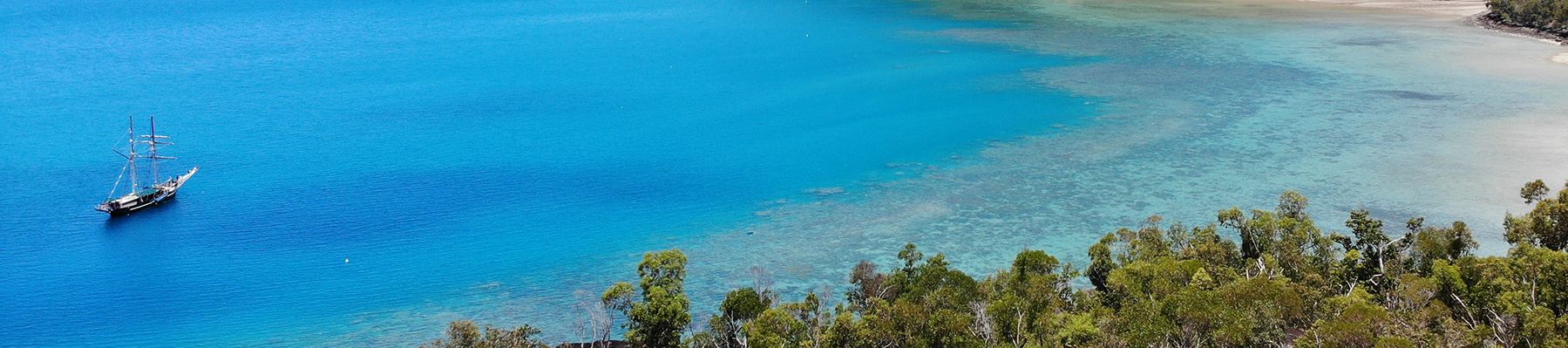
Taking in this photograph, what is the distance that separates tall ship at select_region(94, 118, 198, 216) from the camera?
39594 millimetres

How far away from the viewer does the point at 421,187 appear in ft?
142

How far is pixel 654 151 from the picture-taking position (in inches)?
1928

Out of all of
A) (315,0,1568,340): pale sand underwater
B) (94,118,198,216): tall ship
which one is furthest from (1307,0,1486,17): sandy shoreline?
(94,118,198,216): tall ship

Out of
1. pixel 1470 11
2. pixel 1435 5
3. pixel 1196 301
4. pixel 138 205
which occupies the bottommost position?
pixel 1196 301

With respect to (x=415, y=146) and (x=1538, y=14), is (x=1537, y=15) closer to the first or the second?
(x=1538, y=14)

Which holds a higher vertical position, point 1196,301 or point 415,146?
point 415,146

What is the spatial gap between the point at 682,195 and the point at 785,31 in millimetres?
40363

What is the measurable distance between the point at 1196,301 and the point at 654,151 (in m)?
28.9

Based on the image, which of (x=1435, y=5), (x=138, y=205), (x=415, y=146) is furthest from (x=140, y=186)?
(x=1435, y=5)

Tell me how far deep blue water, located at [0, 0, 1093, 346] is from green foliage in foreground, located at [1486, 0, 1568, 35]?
31.9 m

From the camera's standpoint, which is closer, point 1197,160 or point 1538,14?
point 1197,160

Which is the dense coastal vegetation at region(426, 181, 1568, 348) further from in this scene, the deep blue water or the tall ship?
the tall ship

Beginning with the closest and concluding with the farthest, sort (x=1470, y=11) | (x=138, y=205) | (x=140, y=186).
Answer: (x=138, y=205)
(x=140, y=186)
(x=1470, y=11)

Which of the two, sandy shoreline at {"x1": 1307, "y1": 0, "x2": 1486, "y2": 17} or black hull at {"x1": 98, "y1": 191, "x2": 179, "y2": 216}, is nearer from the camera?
black hull at {"x1": 98, "y1": 191, "x2": 179, "y2": 216}
